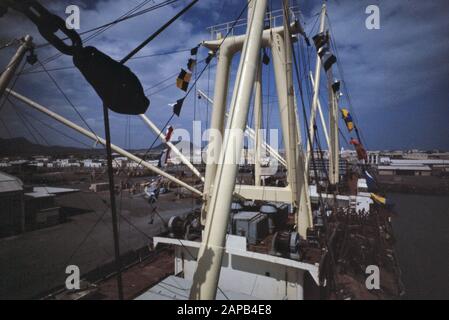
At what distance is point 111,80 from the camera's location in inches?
144

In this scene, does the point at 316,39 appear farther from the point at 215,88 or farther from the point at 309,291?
the point at 309,291

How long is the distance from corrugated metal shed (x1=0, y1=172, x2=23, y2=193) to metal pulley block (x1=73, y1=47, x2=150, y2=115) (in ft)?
91.5

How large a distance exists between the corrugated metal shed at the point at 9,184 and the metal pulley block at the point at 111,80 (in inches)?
1099

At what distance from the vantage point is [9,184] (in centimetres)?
2411

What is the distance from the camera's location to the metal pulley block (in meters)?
3.44

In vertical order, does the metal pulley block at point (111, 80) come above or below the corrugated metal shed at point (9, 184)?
above

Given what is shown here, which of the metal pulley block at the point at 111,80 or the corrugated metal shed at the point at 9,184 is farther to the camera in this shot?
the corrugated metal shed at the point at 9,184

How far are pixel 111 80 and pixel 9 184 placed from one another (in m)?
29.5

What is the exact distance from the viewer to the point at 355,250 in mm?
14008

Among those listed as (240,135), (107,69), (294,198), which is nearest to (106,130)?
(107,69)

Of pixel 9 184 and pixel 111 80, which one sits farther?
pixel 9 184

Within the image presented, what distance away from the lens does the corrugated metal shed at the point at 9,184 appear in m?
23.2

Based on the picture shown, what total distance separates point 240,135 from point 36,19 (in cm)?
332

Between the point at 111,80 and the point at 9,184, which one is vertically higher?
the point at 111,80
